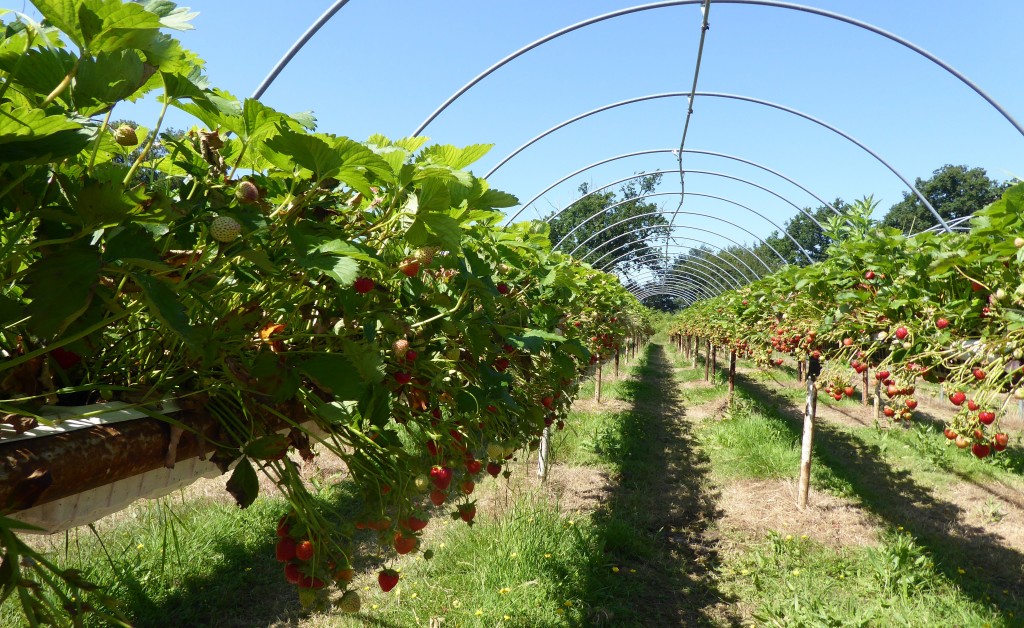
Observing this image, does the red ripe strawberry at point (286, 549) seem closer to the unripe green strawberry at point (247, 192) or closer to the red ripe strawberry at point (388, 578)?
the red ripe strawberry at point (388, 578)

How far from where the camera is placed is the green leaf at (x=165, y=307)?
565 millimetres

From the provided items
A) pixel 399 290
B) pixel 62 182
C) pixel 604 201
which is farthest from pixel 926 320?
pixel 604 201

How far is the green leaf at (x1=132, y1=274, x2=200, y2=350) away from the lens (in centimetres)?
57

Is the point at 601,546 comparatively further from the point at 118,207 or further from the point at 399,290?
the point at 118,207

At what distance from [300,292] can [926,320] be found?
2641 millimetres

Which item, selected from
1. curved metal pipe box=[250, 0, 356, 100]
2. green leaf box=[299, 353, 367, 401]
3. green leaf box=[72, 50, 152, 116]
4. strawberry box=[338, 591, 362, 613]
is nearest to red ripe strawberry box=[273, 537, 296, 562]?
strawberry box=[338, 591, 362, 613]

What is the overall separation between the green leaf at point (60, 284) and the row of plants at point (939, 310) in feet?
7.01

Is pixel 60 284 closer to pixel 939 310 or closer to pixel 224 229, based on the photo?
pixel 224 229

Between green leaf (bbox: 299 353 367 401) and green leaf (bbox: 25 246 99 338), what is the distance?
0.32 metres

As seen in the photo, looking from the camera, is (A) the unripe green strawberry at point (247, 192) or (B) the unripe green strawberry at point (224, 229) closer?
(B) the unripe green strawberry at point (224, 229)

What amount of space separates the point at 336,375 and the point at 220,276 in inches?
8.7

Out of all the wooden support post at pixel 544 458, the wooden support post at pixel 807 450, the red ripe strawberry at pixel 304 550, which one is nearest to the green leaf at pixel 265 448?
the red ripe strawberry at pixel 304 550

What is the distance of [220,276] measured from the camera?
85 cm

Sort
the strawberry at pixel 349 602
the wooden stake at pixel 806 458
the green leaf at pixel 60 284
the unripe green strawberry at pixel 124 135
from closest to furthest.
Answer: the green leaf at pixel 60 284 → the unripe green strawberry at pixel 124 135 → the strawberry at pixel 349 602 → the wooden stake at pixel 806 458
